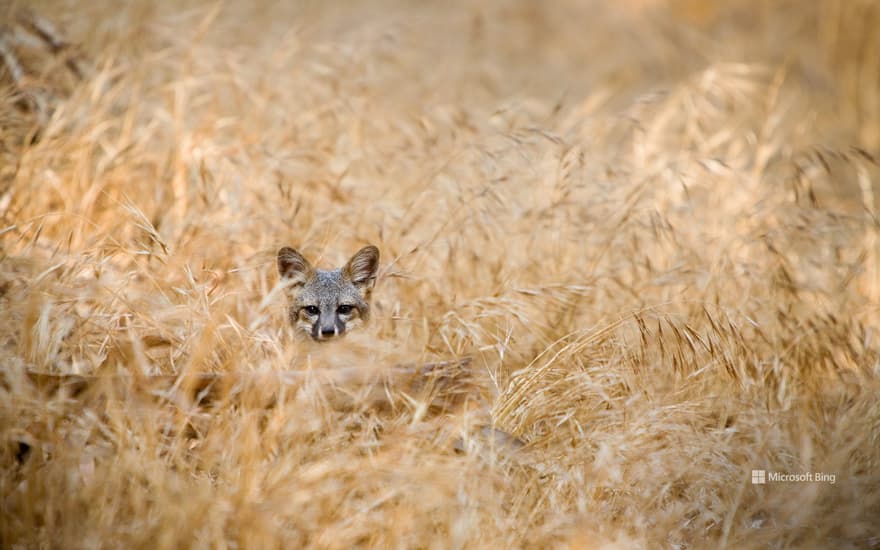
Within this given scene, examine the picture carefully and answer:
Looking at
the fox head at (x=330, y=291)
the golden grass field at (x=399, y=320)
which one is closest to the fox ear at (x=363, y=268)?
the fox head at (x=330, y=291)

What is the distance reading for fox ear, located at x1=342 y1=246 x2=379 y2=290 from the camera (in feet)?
12.0

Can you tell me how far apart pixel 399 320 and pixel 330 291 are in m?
0.35

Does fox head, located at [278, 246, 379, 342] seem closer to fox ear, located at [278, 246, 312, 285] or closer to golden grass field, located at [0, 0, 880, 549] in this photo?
fox ear, located at [278, 246, 312, 285]

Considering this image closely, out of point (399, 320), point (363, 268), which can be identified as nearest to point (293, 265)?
point (363, 268)

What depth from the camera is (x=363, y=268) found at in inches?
146

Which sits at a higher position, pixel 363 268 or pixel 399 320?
pixel 363 268

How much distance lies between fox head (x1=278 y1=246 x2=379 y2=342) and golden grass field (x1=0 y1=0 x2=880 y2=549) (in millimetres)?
132

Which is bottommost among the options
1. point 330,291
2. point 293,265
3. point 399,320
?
point 399,320

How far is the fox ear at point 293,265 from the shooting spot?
3520mm

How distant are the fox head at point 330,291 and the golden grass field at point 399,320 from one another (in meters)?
0.13

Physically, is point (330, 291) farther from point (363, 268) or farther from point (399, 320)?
point (399, 320)

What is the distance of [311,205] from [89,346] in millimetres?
1564

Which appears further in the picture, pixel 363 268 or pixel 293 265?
pixel 363 268

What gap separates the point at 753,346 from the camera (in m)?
3.57
